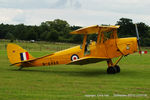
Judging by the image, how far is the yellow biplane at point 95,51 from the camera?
1499cm

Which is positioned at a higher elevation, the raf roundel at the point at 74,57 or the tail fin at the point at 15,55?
the tail fin at the point at 15,55

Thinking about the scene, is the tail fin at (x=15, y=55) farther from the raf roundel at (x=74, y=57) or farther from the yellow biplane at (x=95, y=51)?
the raf roundel at (x=74, y=57)

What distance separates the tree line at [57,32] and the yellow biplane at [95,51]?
1799 centimetres

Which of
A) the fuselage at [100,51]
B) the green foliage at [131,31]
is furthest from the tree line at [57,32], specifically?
the fuselage at [100,51]

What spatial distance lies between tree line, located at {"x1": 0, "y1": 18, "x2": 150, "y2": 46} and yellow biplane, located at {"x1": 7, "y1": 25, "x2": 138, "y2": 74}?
1799cm

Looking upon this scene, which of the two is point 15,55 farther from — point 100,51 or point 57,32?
point 57,32

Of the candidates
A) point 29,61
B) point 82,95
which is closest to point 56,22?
point 29,61

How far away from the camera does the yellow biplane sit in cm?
1499

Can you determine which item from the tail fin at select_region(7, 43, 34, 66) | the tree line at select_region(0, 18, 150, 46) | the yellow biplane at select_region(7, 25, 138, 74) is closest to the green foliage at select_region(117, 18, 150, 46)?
the tree line at select_region(0, 18, 150, 46)

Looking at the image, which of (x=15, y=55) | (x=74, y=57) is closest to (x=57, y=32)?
(x=15, y=55)

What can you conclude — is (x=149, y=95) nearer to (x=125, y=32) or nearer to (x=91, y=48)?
(x=91, y=48)

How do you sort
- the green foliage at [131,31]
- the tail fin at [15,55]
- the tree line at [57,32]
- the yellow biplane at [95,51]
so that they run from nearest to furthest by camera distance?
the yellow biplane at [95,51], the tail fin at [15,55], the green foliage at [131,31], the tree line at [57,32]

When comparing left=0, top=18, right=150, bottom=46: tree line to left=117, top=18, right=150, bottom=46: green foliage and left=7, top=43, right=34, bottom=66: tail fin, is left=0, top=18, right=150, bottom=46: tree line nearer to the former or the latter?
left=117, top=18, right=150, bottom=46: green foliage

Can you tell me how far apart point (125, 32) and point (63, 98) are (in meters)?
Result: 53.7
